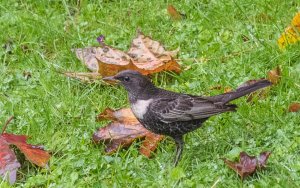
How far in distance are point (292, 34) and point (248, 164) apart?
2025 millimetres

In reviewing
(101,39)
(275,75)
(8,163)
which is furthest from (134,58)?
(8,163)

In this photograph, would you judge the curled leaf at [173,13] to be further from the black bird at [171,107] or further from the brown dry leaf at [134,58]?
the black bird at [171,107]

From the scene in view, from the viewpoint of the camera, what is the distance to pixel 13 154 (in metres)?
5.87

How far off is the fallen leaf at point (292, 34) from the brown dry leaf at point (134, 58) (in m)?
0.94

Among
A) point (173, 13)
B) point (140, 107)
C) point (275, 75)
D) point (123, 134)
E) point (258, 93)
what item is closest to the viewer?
point (140, 107)

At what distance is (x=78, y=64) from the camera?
7.51 metres

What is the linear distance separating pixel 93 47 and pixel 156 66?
77 cm

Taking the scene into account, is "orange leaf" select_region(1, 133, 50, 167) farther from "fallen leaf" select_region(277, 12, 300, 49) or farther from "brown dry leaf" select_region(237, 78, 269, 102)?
"fallen leaf" select_region(277, 12, 300, 49)

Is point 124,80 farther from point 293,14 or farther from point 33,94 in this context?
point 293,14

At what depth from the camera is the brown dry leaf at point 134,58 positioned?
681 cm

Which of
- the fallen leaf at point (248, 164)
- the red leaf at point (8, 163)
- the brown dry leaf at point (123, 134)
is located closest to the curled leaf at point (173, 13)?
the brown dry leaf at point (123, 134)

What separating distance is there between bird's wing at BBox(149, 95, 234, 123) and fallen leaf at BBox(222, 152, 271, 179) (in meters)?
0.44

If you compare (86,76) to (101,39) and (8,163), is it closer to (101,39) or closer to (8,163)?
(101,39)

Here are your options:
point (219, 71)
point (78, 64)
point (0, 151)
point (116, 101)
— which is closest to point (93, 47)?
point (78, 64)
